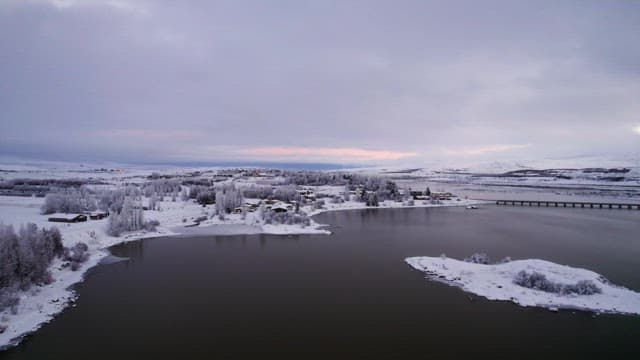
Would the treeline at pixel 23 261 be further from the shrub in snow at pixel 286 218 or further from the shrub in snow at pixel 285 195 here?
the shrub in snow at pixel 285 195

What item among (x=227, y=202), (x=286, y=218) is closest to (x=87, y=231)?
Answer: (x=286, y=218)

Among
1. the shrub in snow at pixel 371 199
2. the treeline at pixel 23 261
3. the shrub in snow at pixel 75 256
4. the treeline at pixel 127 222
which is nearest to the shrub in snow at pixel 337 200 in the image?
the shrub in snow at pixel 371 199

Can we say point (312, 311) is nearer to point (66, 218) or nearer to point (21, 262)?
point (21, 262)

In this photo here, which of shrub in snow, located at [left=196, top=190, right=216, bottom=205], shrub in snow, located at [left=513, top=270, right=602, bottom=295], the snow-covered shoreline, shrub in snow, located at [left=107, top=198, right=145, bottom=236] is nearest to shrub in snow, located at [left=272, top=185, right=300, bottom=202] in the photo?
the snow-covered shoreline

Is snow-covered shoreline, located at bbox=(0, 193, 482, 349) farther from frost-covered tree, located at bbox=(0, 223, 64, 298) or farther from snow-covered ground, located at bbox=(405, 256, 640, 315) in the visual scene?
snow-covered ground, located at bbox=(405, 256, 640, 315)

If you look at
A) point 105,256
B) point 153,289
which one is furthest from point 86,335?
point 105,256

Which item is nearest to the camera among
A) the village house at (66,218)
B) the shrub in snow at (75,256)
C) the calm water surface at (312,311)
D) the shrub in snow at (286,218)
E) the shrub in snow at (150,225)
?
the calm water surface at (312,311)

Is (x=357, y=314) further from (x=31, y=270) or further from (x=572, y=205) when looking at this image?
(x=572, y=205)
